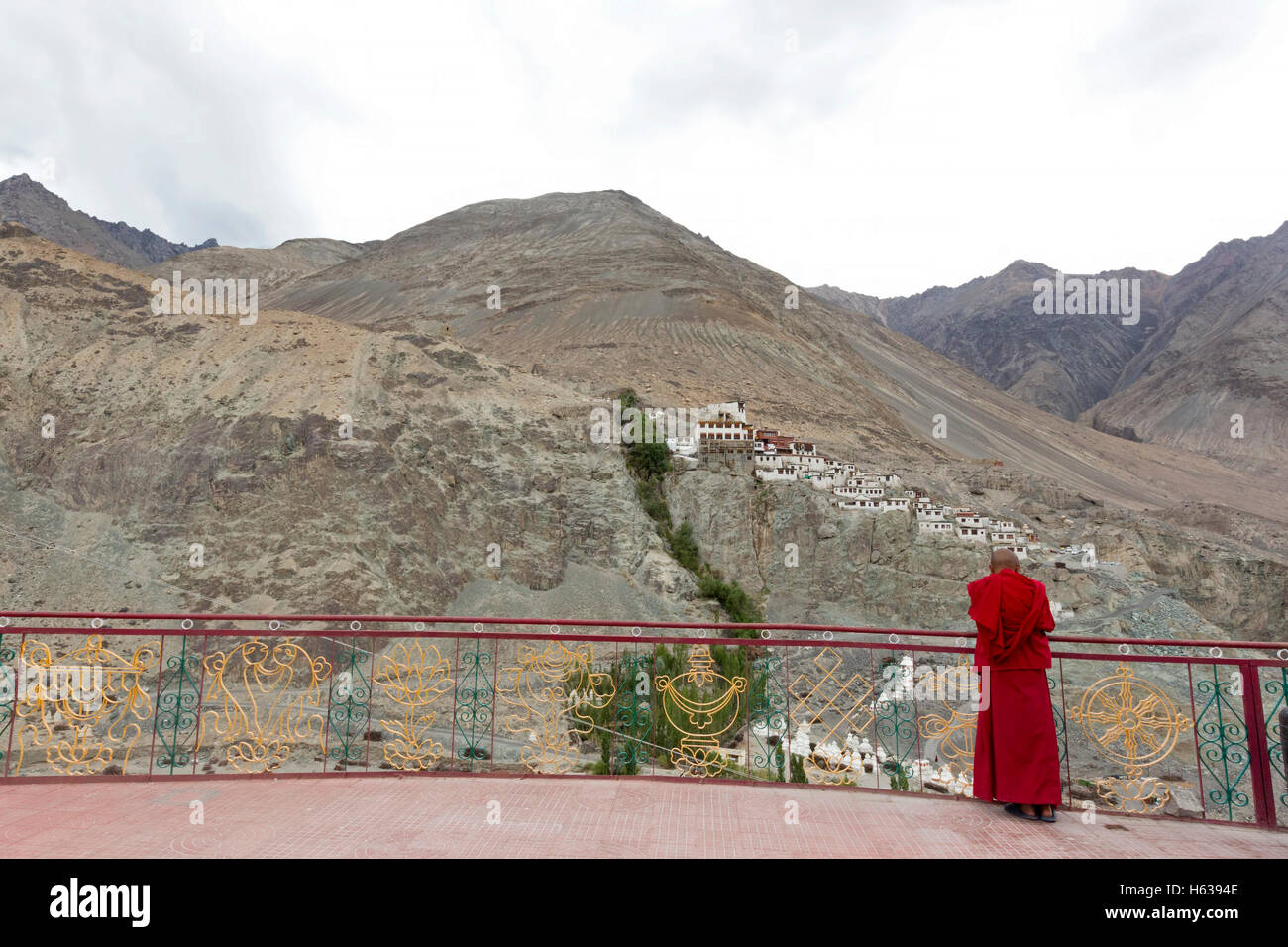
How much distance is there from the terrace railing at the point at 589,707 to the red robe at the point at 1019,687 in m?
0.32

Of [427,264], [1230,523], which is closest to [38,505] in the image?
[1230,523]

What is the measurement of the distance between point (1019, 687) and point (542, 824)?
3.15 m

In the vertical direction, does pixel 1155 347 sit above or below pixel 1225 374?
above

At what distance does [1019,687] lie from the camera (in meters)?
4.69

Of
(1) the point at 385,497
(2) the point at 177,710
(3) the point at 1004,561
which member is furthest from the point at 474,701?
(1) the point at 385,497

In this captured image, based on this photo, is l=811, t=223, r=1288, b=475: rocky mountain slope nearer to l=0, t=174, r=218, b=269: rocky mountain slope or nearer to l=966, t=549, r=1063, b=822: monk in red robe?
l=966, t=549, r=1063, b=822: monk in red robe

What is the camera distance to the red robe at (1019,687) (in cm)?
466

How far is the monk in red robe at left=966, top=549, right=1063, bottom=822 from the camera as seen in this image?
466 cm

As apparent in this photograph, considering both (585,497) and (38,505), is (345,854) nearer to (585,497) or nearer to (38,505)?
(585,497)

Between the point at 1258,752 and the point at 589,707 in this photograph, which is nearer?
the point at 1258,752
